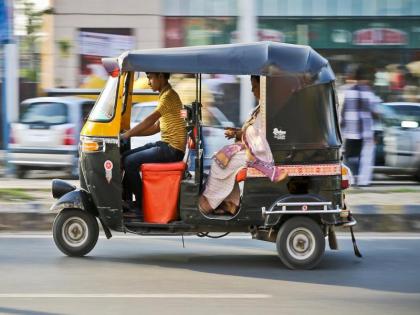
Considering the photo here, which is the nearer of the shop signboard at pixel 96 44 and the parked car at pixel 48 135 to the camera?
the parked car at pixel 48 135

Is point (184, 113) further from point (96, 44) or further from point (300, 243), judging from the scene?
point (96, 44)

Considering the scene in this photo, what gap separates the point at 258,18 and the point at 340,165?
643 inches

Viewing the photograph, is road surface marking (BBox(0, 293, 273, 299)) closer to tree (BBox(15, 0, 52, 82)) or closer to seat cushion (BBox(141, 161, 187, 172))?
seat cushion (BBox(141, 161, 187, 172))

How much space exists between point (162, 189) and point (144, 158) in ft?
1.10

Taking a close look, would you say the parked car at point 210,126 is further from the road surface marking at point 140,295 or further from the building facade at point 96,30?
the building facade at point 96,30

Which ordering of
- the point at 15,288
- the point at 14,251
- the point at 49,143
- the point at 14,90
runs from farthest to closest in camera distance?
the point at 14,90 → the point at 49,143 → the point at 14,251 → the point at 15,288

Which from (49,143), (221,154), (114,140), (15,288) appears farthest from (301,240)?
(49,143)

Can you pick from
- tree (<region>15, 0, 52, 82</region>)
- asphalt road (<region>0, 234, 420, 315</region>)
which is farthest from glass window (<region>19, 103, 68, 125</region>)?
tree (<region>15, 0, 52, 82</region>)

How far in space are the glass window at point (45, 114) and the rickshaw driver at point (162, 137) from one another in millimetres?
7116

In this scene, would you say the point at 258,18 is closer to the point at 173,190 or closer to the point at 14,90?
the point at 14,90

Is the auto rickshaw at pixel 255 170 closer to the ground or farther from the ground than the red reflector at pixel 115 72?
closer to the ground

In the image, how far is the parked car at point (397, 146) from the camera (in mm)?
14320

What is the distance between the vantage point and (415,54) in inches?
945

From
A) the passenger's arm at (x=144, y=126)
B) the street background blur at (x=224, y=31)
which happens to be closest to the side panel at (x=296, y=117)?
the passenger's arm at (x=144, y=126)
